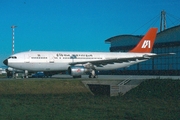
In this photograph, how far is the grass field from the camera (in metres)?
16.8

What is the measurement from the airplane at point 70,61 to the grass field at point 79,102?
9.28m

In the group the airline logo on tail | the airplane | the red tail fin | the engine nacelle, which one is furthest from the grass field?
the airline logo on tail

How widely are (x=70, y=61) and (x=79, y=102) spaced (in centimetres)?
2159

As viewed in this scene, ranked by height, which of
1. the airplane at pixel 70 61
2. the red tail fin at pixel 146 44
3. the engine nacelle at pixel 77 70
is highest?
the red tail fin at pixel 146 44

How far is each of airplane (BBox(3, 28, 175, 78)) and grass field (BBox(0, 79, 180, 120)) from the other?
9279 mm

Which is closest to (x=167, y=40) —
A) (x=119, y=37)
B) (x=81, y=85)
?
(x=119, y=37)

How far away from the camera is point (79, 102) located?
22984 mm

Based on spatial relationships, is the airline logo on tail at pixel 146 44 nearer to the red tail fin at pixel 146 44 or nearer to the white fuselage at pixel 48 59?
the red tail fin at pixel 146 44

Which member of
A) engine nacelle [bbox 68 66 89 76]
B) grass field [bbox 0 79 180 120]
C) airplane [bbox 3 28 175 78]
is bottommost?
grass field [bbox 0 79 180 120]

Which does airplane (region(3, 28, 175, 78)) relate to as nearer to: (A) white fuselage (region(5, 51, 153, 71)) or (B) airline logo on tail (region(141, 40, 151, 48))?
(A) white fuselage (region(5, 51, 153, 71))

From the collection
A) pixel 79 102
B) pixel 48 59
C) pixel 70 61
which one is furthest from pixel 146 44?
pixel 79 102

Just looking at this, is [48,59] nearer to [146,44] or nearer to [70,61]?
[70,61]

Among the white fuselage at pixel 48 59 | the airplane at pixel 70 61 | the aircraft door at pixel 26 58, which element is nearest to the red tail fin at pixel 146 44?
the airplane at pixel 70 61

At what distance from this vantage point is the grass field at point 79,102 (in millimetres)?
16750
